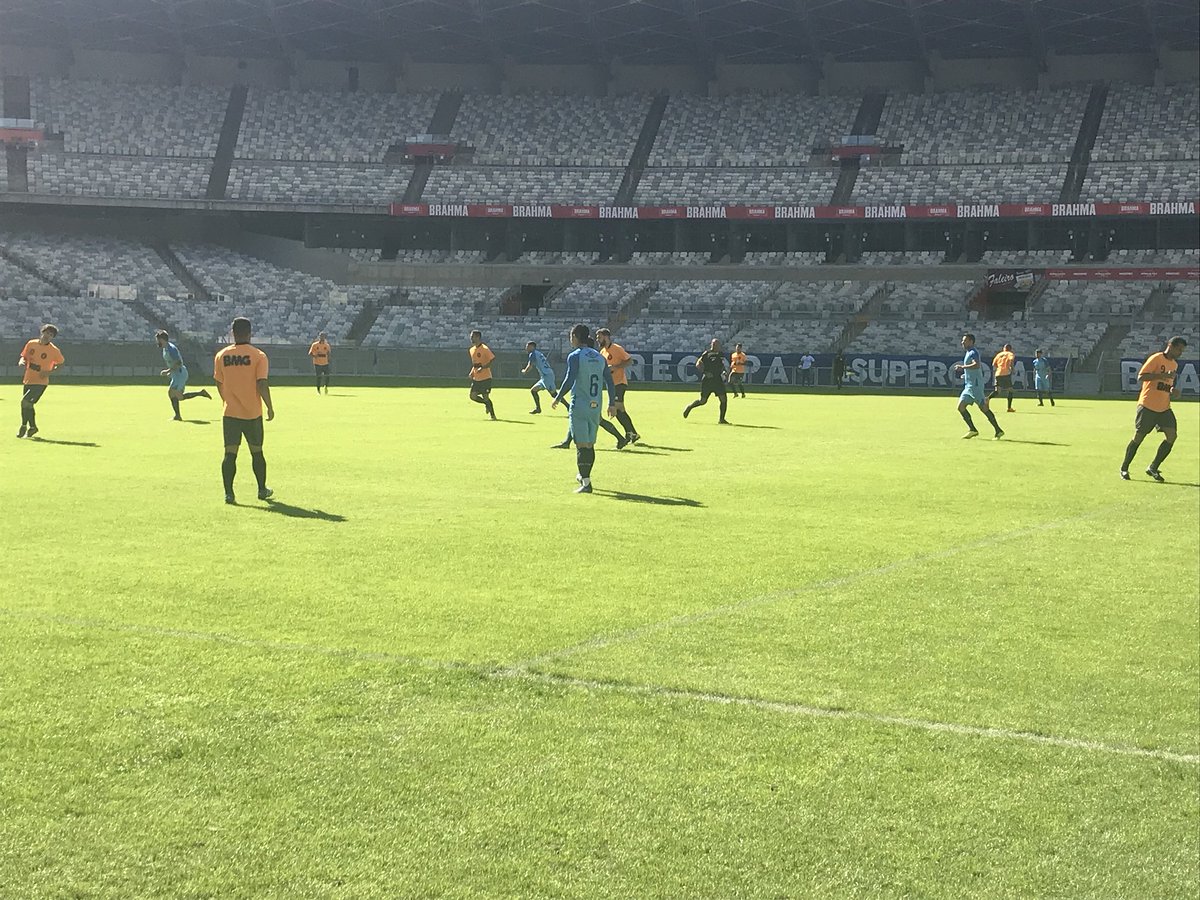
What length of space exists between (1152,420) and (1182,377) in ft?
120

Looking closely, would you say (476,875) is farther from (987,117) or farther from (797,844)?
(987,117)

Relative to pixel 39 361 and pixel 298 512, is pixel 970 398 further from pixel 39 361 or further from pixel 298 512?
pixel 39 361

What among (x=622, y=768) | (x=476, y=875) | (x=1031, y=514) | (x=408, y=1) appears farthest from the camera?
(x=408, y=1)

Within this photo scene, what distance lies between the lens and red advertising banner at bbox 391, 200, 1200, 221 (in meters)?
61.4

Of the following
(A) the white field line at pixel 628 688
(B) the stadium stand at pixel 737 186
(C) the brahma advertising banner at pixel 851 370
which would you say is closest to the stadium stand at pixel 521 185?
(B) the stadium stand at pixel 737 186

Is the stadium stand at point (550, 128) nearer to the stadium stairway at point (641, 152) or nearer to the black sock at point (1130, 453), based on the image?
the stadium stairway at point (641, 152)

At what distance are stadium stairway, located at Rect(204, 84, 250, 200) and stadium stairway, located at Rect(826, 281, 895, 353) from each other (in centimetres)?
3195

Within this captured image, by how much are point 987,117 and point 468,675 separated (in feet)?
225

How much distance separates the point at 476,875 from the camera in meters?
4.64

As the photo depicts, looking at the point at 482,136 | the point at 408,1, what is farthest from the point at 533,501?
the point at 482,136

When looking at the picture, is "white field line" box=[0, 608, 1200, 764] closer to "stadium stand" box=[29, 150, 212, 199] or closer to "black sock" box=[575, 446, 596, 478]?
"black sock" box=[575, 446, 596, 478]

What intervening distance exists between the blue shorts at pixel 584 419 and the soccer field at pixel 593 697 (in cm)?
111

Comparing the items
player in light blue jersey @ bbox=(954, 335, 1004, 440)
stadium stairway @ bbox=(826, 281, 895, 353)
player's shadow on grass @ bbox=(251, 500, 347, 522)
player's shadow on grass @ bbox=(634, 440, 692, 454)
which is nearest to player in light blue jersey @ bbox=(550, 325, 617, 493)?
player's shadow on grass @ bbox=(251, 500, 347, 522)

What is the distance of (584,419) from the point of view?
16156 mm
